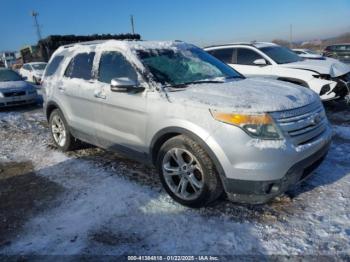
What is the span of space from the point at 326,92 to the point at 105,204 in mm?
5985

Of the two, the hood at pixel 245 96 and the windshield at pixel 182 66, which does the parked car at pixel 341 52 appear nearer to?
the windshield at pixel 182 66

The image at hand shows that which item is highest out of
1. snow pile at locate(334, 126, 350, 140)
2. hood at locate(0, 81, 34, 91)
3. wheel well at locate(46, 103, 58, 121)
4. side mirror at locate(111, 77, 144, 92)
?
side mirror at locate(111, 77, 144, 92)

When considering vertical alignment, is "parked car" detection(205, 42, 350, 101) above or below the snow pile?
above

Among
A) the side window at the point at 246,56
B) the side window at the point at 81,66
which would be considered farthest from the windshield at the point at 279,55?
the side window at the point at 81,66

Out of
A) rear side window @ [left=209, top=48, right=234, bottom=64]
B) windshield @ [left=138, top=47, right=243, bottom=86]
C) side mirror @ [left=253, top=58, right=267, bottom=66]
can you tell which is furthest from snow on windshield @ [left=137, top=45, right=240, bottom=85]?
rear side window @ [left=209, top=48, right=234, bottom=64]

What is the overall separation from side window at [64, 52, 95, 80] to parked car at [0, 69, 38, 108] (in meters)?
6.58

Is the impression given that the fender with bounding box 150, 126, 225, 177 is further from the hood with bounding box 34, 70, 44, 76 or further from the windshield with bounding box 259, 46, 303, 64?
the hood with bounding box 34, 70, 44, 76

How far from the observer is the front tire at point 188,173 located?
141 inches

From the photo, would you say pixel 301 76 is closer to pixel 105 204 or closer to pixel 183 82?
pixel 183 82

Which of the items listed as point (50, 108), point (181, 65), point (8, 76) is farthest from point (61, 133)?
point (8, 76)

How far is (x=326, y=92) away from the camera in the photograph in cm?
798

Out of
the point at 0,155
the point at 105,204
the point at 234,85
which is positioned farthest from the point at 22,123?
the point at 234,85

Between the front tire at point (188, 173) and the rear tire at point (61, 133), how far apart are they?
97.1 inches

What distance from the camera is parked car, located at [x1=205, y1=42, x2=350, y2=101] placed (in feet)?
26.2
